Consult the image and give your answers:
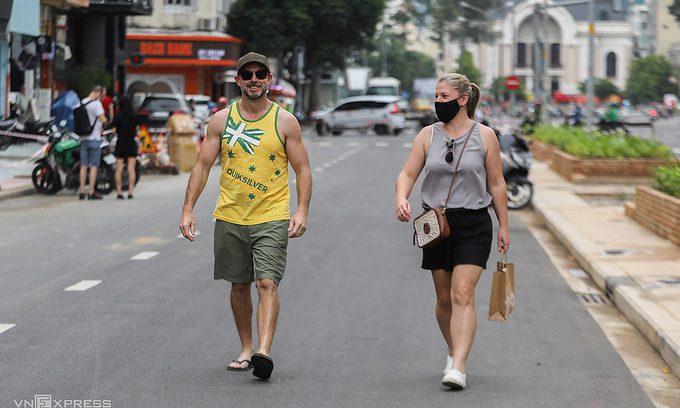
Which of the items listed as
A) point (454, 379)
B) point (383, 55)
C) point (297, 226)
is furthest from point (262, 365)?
point (383, 55)

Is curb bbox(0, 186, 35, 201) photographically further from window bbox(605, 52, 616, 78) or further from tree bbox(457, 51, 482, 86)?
window bbox(605, 52, 616, 78)

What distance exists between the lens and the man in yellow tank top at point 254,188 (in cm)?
763

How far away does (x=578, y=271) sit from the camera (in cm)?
1380

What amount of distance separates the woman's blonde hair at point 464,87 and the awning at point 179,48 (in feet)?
176

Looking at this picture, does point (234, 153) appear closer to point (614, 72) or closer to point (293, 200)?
point (293, 200)

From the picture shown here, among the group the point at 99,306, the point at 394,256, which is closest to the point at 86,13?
the point at 394,256

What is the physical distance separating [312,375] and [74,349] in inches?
64.1

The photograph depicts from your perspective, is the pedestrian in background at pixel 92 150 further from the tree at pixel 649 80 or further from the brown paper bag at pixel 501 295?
the tree at pixel 649 80

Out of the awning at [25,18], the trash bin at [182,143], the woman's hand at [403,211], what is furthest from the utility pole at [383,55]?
the woman's hand at [403,211]

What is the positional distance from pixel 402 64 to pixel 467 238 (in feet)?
507

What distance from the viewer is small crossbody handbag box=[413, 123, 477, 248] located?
7.39 metres

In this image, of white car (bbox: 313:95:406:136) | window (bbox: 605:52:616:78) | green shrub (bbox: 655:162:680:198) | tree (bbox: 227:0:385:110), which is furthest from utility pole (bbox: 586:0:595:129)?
window (bbox: 605:52:616:78)

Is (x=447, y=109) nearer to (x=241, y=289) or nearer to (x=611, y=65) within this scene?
(x=241, y=289)

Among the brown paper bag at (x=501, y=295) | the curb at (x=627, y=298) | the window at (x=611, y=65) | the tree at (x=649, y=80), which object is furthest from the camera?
Answer: the window at (x=611, y=65)
